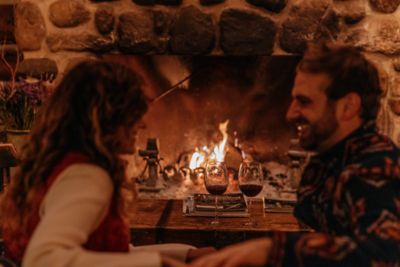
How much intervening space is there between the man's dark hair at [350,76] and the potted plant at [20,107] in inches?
59.0

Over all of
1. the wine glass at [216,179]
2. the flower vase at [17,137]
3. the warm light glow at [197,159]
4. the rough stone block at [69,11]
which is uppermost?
the rough stone block at [69,11]

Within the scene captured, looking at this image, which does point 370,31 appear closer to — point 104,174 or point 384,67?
point 384,67

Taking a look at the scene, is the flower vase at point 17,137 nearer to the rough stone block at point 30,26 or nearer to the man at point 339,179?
the rough stone block at point 30,26

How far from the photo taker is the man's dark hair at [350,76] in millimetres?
1391

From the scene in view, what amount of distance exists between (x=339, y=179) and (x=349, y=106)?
0.21 metres

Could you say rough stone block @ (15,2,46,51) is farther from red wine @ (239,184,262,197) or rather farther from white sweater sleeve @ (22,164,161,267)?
white sweater sleeve @ (22,164,161,267)

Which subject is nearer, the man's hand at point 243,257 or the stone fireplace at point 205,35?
the man's hand at point 243,257

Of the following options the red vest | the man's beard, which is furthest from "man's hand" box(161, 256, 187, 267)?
the man's beard

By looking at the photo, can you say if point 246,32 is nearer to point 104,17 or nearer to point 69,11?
point 104,17

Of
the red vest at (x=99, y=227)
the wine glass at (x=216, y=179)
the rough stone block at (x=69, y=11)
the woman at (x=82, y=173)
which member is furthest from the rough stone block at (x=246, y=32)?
the red vest at (x=99, y=227)

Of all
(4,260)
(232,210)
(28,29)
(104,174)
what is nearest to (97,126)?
(104,174)

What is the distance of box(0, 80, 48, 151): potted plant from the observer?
8.18ft

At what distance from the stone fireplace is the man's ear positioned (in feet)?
4.82

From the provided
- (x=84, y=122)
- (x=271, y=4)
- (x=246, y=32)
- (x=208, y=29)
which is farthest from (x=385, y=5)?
(x=84, y=122)
